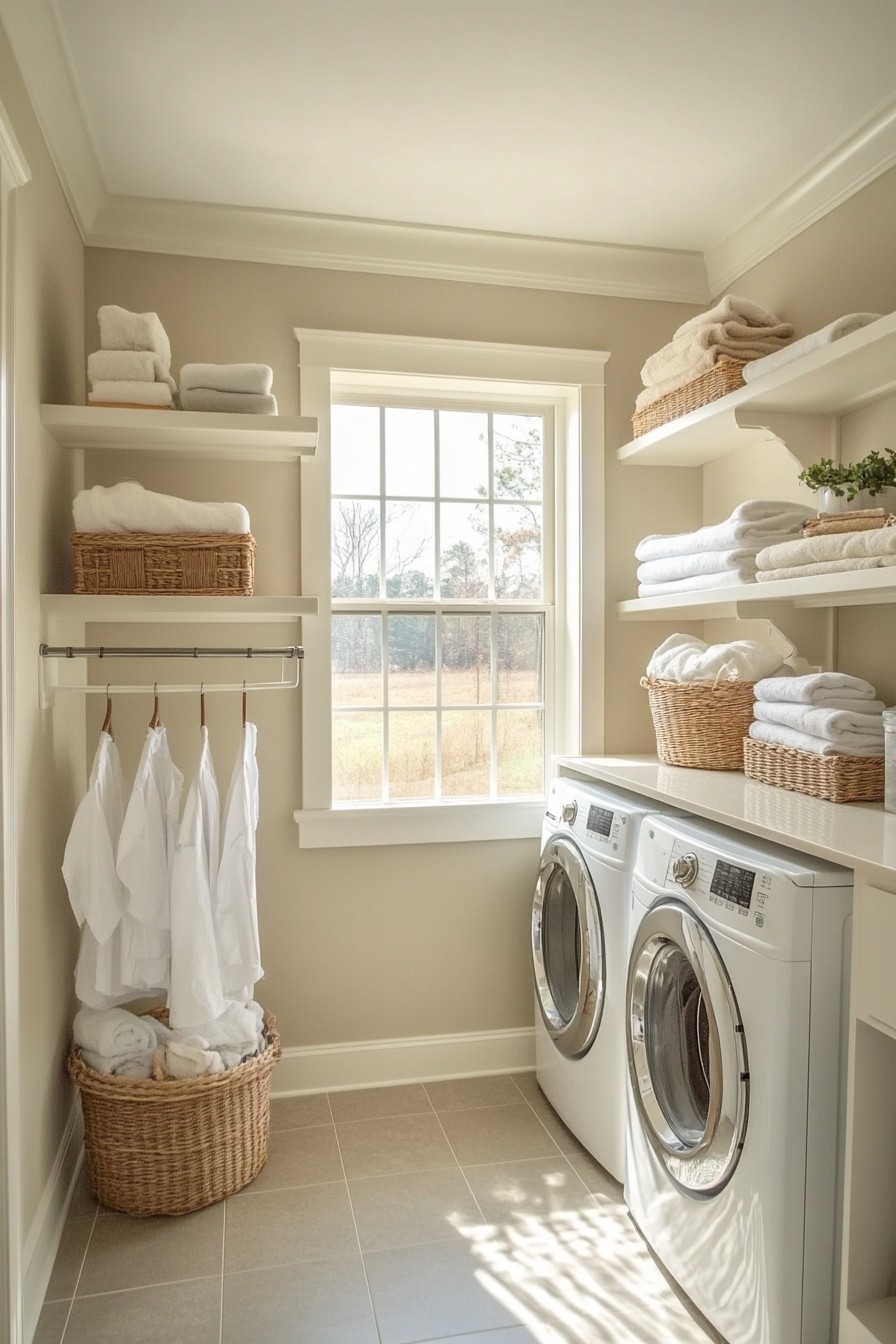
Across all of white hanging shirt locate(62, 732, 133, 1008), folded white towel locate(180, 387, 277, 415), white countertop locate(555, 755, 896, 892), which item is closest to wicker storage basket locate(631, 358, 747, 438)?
white countertop locate(555, 755, 896, 892)

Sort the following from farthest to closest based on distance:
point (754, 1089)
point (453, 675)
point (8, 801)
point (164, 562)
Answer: point (453, 675) → point (164, 562) → point (8, 801) → point (754, 1089)

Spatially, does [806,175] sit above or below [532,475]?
above

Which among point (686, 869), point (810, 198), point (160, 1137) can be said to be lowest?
point (160, 1137)

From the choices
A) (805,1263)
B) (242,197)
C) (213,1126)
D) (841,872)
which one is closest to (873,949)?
(841,872)

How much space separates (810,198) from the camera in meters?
2.45

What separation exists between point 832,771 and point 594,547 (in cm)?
120

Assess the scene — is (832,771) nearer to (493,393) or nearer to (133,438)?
(493,393)

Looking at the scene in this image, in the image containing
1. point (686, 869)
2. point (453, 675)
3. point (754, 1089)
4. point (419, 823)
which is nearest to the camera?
point (754, 1089)

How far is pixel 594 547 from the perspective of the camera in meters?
2.98

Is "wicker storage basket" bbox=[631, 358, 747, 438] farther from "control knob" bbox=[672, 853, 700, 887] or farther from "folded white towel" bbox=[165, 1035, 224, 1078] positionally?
"folded white towel" bbox=[165, 1035, 224, 1078]

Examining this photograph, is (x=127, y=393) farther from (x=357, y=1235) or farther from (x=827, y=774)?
(x=357, y=1235)

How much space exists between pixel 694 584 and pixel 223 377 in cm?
134

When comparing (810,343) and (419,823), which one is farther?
(419,823)

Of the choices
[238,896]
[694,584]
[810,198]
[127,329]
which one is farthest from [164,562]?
[810,198]
